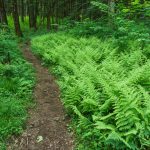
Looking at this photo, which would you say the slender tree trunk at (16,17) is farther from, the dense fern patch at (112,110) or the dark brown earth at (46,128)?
the dense fern patch at (112,110)

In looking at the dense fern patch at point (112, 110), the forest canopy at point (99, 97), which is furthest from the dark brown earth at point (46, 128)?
the dense fern patch at point (112, 110)

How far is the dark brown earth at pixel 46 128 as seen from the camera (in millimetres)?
6066

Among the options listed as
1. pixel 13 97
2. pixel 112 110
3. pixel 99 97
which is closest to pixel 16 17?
pixel 13 97

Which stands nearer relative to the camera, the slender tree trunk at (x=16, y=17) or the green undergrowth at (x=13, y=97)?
the green undergrowth at (x=13, y=97)

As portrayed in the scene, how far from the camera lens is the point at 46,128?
22.0 feet

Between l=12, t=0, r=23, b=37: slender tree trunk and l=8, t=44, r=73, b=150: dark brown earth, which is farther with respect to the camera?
l=12, t=0, r=23, b=37: slender tree trunk

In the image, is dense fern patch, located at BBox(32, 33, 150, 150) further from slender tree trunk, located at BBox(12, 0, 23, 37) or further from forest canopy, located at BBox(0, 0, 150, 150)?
slender tree trunk, located at BBox(12, 0, 23, 37)

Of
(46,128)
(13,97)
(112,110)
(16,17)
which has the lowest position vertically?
(46,128)

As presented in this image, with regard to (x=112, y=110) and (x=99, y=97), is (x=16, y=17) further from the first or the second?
(x=112, y=110)

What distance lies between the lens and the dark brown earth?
6.07 meters

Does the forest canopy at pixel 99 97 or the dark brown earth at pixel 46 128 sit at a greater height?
the forest canopy at pixel 99 97

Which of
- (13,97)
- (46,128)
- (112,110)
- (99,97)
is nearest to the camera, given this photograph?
(112,110)

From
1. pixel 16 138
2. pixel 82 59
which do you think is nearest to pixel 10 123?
pixel 16 138

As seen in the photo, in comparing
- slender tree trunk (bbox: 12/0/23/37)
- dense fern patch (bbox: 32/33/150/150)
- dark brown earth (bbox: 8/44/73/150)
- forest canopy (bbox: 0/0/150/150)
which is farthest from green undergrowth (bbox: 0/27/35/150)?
slender tree trunk (bbox: 12/0/23/37)
